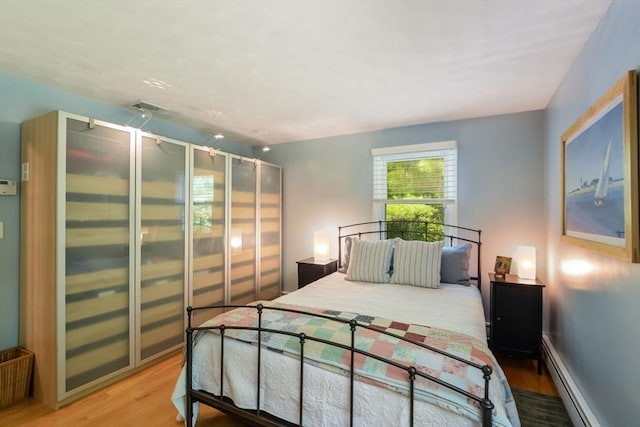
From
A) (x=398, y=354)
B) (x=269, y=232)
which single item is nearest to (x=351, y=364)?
(x=398, y=354)

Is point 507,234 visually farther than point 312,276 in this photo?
No

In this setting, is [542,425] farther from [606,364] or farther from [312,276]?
[312,276]

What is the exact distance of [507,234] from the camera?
10.2 feet

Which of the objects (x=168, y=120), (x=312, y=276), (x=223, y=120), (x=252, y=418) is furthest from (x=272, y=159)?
(x=252, y=418)

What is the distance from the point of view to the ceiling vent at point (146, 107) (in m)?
2.79

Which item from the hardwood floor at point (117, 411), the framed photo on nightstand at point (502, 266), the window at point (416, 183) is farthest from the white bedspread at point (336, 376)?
the window at point (416, 183)

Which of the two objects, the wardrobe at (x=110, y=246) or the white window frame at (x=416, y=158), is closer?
the wardrobe at (x=110, y=246)

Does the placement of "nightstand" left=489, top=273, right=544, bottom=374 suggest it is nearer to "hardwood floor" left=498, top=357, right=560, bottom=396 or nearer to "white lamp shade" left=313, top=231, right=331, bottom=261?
"hardwood floor" left=498, top=357, right=560, bottom=396

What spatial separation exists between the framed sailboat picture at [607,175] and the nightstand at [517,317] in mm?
705

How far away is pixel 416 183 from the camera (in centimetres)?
354

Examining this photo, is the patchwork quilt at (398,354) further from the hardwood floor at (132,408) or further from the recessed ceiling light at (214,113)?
the recessed ceiling light at (214,113)

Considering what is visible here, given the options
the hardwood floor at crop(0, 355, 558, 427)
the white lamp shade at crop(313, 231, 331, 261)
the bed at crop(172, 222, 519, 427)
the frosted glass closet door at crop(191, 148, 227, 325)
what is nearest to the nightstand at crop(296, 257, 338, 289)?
the white lamp shade at crop(313, 231, 331, 261)

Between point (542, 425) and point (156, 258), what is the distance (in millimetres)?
3206

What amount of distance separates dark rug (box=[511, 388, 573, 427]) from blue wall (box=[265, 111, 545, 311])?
1026 millimetres
